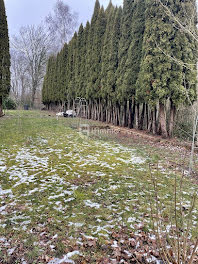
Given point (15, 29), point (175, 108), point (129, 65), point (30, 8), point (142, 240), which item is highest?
point (30, 8)

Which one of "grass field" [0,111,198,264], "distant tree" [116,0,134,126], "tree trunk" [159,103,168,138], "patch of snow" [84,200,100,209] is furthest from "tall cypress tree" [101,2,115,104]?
"patch of snow" [84,200,100,209]

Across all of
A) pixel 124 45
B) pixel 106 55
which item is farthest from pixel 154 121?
pixel 106 55

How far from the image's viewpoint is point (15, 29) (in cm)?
2930

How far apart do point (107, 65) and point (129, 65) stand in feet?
10.4

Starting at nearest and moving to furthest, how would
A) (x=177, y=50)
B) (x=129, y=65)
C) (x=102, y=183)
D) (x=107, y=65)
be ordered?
(x=102, y=183)
(x=177, y=50)
(x=129, y=65)
(x=107, y=65)

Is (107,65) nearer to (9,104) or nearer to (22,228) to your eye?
(22,228)

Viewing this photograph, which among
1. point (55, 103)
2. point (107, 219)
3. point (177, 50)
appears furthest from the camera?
point (55, 103)

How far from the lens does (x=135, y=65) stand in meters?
9.55

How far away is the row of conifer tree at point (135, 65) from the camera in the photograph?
24.4ft

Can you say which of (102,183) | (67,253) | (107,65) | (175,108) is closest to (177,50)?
(175,108)

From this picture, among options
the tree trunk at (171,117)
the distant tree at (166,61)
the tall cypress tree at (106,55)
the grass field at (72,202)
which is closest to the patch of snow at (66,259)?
the grass field at (72,202)

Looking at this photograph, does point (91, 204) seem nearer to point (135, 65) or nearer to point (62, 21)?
point (135, 65)

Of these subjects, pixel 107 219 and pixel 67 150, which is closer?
pixel 107 219

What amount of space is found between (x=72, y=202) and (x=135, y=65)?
839 cm
